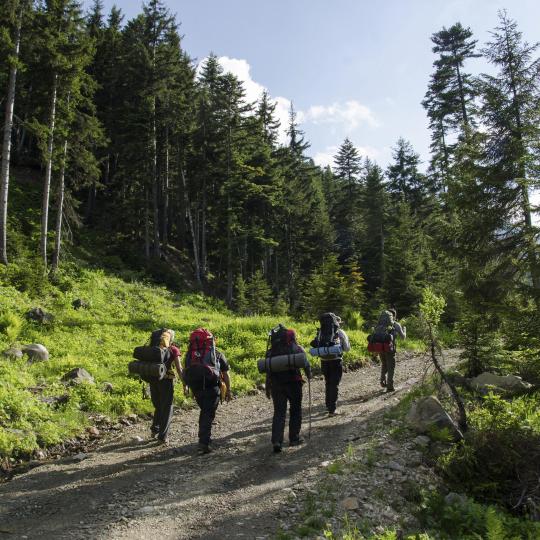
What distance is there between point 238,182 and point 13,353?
902 inches

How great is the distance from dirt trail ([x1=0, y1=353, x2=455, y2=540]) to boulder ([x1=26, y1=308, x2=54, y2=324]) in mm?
7931

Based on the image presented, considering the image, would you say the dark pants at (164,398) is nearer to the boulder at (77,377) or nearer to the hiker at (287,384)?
the hiker at (287,384)

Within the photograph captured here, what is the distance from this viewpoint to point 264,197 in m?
35.9

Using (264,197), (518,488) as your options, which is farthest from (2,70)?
(518,488)

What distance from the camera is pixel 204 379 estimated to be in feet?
25.7

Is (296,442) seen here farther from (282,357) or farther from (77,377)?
(77,377)

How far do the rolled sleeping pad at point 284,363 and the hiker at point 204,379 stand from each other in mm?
881

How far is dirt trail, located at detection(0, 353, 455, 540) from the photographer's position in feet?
16.5

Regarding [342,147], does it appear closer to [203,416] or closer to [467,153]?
[467,153]

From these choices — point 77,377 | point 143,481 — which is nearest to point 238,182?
point 77,377

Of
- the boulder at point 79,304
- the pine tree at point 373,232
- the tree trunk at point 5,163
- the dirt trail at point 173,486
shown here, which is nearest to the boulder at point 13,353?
the dirt trail at point 173,486

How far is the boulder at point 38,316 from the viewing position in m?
15.3

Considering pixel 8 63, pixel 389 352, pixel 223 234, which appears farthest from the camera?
pixel 223 234

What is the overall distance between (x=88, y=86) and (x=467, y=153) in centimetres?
1918
